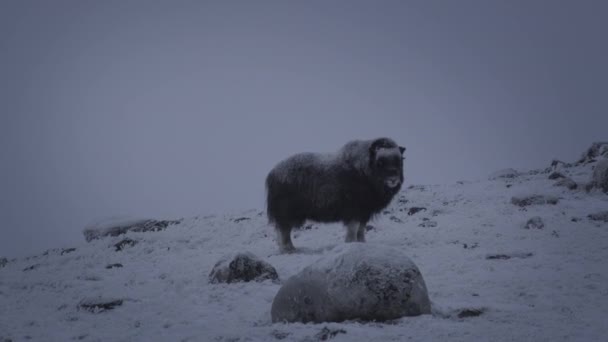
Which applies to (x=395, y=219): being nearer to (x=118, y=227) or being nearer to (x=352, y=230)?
(x=352, y=230)

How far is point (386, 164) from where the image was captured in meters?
13.4

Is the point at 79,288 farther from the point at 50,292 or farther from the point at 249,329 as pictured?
the point at 249,329

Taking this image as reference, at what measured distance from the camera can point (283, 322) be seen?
22.5 ft

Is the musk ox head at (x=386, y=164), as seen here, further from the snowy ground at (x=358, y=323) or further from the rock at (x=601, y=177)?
the rock at (x=601, y=177)

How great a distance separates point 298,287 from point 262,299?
1.84 metres

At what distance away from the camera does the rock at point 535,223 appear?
14.5 m

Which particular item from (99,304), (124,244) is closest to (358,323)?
(99,304)

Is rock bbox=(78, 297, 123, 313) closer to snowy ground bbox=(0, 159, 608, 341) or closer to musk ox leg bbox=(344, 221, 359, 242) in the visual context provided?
snowy ground bbox=(0, 159, 608, 341)

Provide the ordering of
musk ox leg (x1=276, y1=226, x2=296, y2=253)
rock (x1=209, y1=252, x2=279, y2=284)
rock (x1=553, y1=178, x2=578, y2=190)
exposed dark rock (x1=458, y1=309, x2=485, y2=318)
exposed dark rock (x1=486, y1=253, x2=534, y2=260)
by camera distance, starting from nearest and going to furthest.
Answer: exposed dark rock (x1=458, y1=309, x2=485, y2=318) → rock (x1=209, y1=252, x2=279, y2=284) → exposed dark rock (x1=486, y1=253, x2=534, y2=260) → musk ox leg (x1=276, y1=226, x2=296, y2=253) → rock (x1=553, y1=178, x2=578, y2=190)

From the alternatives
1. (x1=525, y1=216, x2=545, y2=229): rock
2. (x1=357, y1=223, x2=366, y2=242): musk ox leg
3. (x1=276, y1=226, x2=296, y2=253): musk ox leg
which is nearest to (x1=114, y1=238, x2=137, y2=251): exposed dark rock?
(x1=276, y1=226, x2=296, y2=253): musk ox leg

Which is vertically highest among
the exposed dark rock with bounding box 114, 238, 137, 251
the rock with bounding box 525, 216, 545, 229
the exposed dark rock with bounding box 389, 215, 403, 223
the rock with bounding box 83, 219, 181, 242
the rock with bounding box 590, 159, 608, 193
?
the rock with bounding box 590, 159, 608, 193

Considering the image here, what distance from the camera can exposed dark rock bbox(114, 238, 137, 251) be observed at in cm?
1680

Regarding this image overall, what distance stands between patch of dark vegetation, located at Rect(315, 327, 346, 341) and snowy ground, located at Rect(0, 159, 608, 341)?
0.08 feet

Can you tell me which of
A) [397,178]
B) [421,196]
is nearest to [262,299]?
[397,178]
